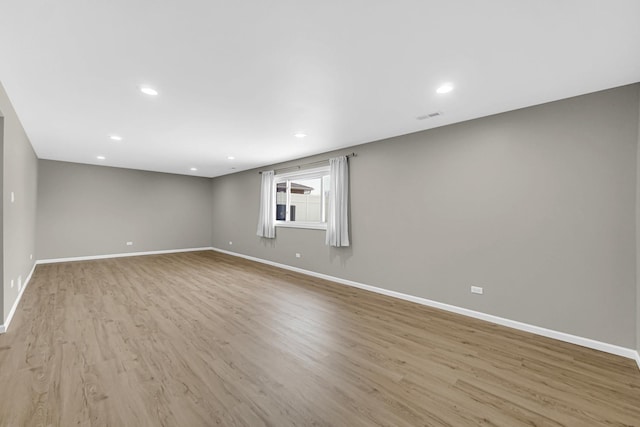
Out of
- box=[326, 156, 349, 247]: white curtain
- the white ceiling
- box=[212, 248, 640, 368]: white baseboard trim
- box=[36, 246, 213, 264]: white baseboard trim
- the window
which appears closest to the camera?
the white ceiling

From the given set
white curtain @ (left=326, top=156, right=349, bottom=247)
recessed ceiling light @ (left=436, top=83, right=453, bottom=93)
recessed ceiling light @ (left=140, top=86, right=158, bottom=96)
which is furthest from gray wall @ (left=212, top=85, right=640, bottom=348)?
recessed ceiling light @ (left=140, top=86, right=158, bottom=96)

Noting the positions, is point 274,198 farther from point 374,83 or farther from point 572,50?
point 572,50

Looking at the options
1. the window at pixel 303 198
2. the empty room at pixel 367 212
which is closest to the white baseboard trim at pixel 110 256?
the empty room at pixel 367 212

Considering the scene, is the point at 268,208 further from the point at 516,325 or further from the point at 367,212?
the point at 516,325

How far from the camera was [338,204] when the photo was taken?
4832mm

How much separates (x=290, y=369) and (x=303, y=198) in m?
4.35

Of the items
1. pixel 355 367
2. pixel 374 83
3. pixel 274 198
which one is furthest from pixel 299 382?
pixel 274 198

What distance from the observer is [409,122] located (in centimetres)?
356

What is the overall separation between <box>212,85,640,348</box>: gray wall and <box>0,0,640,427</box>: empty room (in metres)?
0.02

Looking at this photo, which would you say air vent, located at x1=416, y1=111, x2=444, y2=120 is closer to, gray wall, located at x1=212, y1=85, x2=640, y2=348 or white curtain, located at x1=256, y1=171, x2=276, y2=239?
gray wall, located at x1=212, y1=85, x2=640, y2=348

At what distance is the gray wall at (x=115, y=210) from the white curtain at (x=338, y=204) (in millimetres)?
5736

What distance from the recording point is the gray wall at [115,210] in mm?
6504

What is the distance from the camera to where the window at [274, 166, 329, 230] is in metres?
5.55

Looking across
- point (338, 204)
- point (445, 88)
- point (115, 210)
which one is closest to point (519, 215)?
point (445, 88)
